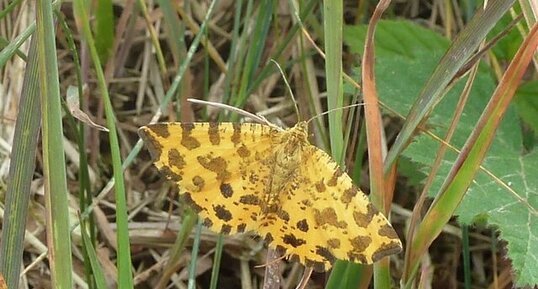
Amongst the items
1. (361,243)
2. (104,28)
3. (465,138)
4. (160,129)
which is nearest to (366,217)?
(361,243)

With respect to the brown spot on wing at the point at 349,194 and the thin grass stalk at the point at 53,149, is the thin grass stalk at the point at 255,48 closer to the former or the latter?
the brown spot on wing at the point at 349,194

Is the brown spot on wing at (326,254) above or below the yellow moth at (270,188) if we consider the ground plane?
below

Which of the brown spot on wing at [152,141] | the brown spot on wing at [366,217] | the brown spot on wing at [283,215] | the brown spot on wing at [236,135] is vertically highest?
the brown spot on wing at [236,135]

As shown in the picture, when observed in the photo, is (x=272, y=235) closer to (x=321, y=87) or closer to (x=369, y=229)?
(x=369, y=229)

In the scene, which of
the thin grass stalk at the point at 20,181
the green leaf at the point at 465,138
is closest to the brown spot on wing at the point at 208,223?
the thin grass stalk at the point at 20,181

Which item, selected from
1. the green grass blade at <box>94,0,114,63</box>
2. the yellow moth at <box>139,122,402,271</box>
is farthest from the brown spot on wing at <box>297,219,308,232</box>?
the green grass blade at <box>94,0,114,63</box>
